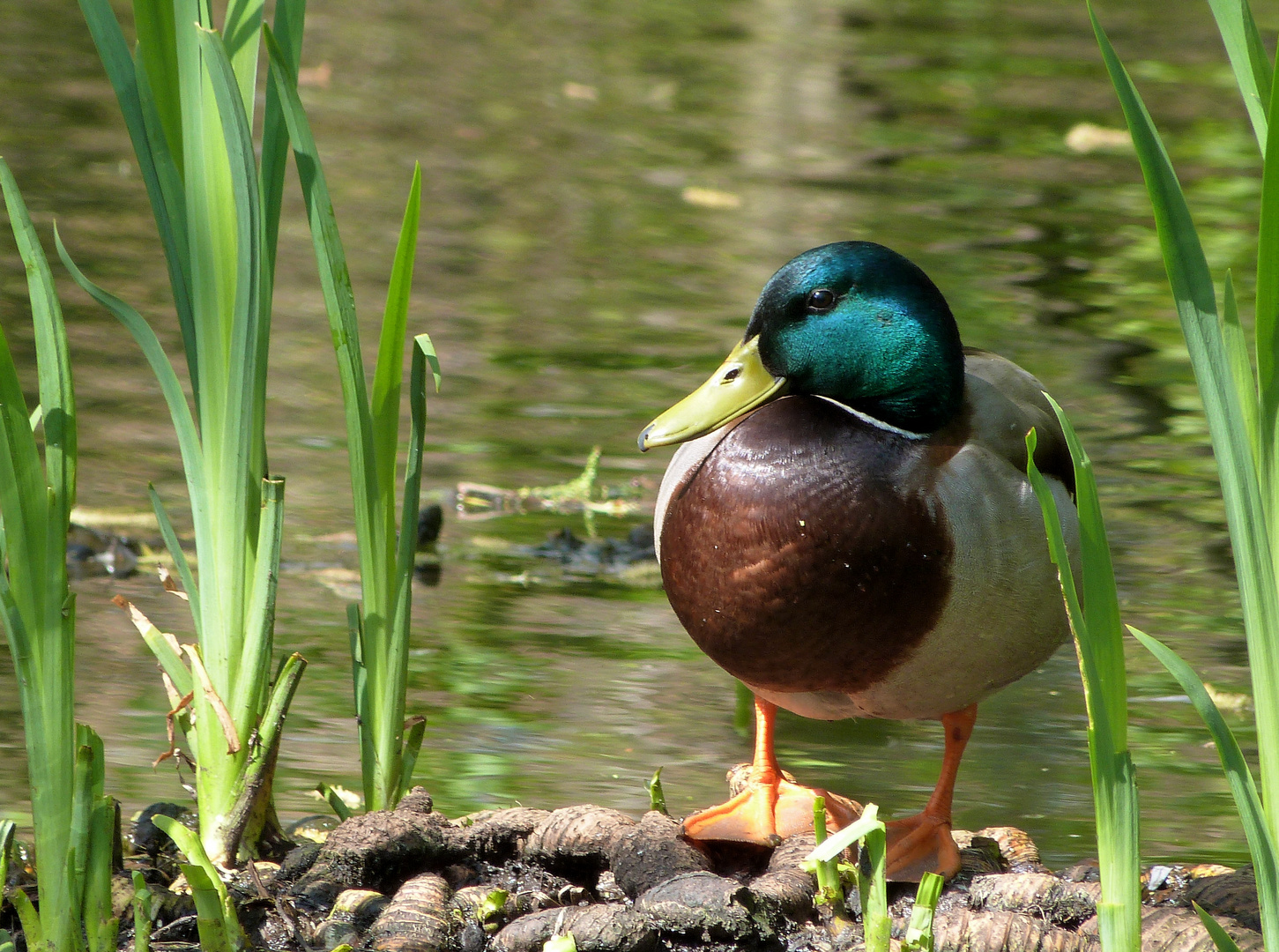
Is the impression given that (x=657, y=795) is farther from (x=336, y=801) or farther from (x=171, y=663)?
(x=171, y=663)

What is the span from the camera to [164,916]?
6.86 feet

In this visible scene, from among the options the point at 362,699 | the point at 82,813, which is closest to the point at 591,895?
the point at 362,699

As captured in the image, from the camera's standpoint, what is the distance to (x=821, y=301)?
2471mm

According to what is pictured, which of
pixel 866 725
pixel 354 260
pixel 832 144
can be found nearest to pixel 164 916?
pixel 866 725

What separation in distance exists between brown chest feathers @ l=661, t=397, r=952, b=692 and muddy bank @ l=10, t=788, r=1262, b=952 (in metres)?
0.27

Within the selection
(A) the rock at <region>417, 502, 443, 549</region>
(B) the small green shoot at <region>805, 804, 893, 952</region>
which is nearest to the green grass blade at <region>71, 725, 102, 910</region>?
(B) the small green shoot at <region>805, 804, 893, 952</region>

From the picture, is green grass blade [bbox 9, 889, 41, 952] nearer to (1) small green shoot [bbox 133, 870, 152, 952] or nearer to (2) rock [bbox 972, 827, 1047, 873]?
(1) small green shoot [bbox 133, 870, 152, 952]

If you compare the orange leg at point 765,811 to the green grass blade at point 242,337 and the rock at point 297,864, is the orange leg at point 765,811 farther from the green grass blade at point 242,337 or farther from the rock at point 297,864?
the green grass blade at point 242,337

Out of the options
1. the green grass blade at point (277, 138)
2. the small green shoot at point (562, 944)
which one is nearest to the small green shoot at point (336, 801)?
the small green shoot at point (562, 944)

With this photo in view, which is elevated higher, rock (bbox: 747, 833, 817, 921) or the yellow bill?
the yellow bill

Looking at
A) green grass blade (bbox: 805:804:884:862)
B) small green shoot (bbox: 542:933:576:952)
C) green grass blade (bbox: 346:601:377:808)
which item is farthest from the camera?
green grass blade (bbox: 346:601:377:808)

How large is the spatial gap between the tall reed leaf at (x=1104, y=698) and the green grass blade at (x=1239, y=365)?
17 centimetres

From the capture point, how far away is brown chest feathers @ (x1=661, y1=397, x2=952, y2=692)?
2285mm

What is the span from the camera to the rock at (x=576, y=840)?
224 centimetres
